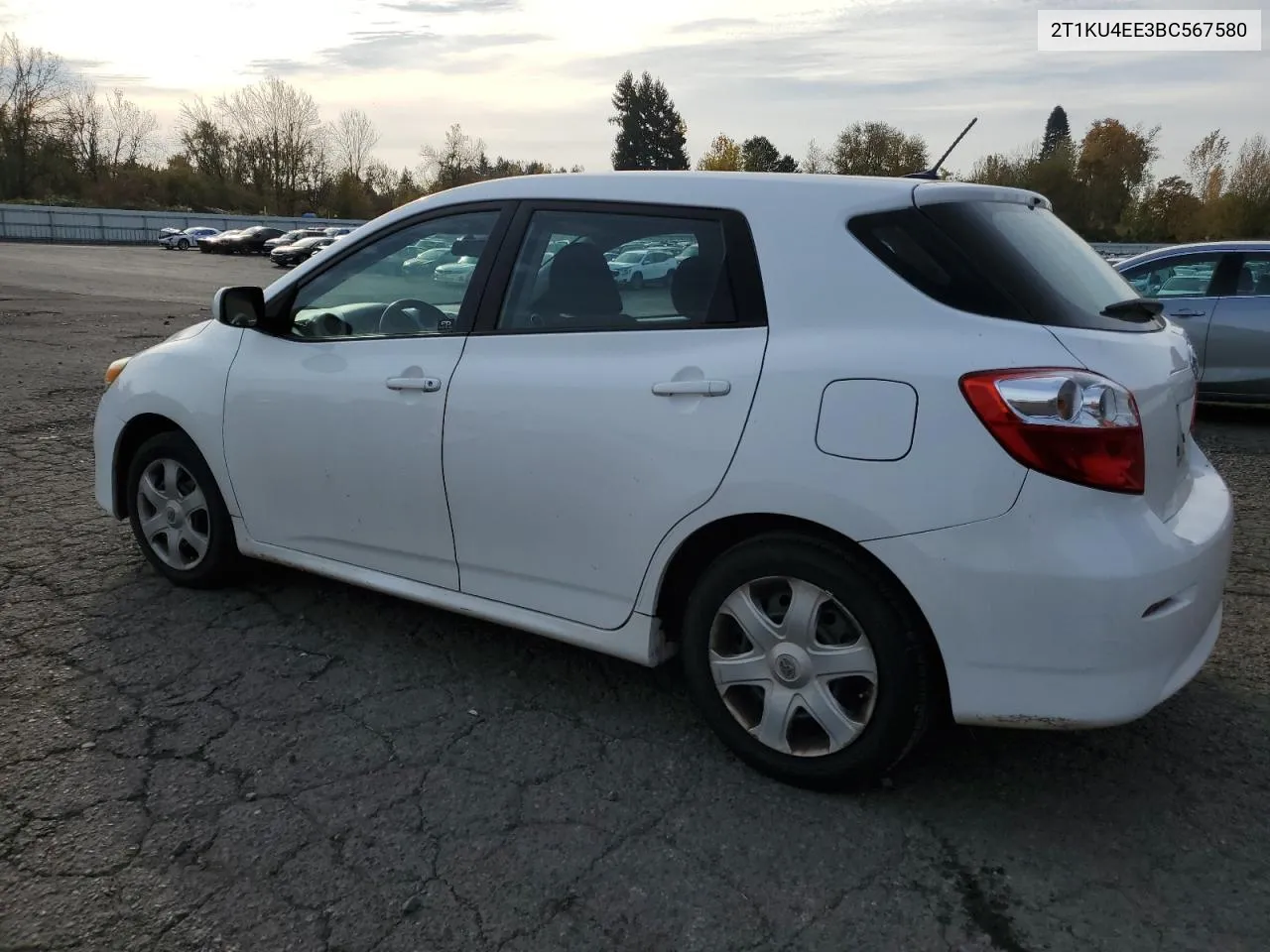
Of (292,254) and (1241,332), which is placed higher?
(292,254)

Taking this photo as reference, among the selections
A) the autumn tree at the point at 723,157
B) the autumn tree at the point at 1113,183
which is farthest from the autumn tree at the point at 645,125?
the autumn tree at the point at 1113,183

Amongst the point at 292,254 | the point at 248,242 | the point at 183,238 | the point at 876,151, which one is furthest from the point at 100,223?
the point at 876,151

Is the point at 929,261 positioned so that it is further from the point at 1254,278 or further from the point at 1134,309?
the point at 1254,278

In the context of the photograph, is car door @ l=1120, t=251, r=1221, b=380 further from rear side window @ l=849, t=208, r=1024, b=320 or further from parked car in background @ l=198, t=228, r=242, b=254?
parked car in background @ l=198, t=228, r=242, b=254

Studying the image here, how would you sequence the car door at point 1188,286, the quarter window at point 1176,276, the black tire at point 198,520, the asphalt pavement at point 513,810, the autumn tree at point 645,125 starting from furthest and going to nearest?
the autumn tree at point 645,125
the quarter window at point 1176,276
the car door at point 1188,286
the black tire at point 198,520
the asphalt pavement at point 513,810

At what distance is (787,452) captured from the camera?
271cm

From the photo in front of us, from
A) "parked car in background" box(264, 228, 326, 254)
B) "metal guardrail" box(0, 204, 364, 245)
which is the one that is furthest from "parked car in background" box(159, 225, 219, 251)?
"parked car in background" box(264, 228, 326, 254)

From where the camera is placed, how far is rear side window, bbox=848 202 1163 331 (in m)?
2.66

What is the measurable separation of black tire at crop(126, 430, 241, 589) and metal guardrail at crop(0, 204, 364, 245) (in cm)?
5927

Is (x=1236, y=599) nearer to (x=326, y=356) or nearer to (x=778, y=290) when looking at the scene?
(x=778, y=290)

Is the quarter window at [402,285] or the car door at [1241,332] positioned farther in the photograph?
the car door at [1241,332]

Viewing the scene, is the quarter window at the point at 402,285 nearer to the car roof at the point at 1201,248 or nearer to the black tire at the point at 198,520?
the black tire at the point at 198,520

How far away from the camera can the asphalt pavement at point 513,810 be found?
7.82 feet

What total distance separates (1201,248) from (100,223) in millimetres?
63100
